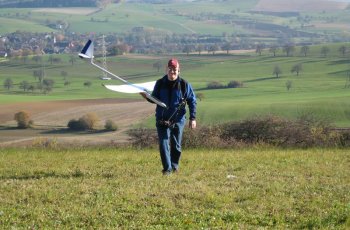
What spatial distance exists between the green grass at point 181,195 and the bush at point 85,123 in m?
35.2

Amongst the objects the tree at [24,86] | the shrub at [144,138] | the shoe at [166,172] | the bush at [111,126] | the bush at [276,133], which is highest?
the shoe at [166,172]

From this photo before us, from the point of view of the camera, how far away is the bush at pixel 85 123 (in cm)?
4694

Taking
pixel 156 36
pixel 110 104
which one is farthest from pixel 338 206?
pixel 156 36

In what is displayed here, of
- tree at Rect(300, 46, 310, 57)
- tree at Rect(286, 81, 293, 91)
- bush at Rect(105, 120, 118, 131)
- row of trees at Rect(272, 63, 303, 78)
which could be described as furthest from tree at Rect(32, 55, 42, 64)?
bush at Rect(105, 120, 118, 131)

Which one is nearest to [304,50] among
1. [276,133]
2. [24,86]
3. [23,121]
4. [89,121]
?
[24,86]

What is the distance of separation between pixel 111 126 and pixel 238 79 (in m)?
45.6

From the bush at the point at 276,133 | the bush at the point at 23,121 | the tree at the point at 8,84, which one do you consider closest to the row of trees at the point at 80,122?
the bush at the point at 23,121

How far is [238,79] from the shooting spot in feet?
293

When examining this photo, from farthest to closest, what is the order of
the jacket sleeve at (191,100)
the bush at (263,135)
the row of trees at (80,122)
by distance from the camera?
the row of trees at (80,122), the bush at (263,135), the jacket sleeve at (191,100)

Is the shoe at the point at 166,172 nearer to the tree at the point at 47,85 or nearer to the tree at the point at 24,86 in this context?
the tree at the point at 47,85

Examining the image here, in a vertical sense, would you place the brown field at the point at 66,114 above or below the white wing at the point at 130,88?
below

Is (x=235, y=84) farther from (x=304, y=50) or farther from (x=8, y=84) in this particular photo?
(x=304, y=50)

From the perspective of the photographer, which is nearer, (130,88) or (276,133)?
(130,88)

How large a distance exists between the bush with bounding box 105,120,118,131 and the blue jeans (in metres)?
34.8
